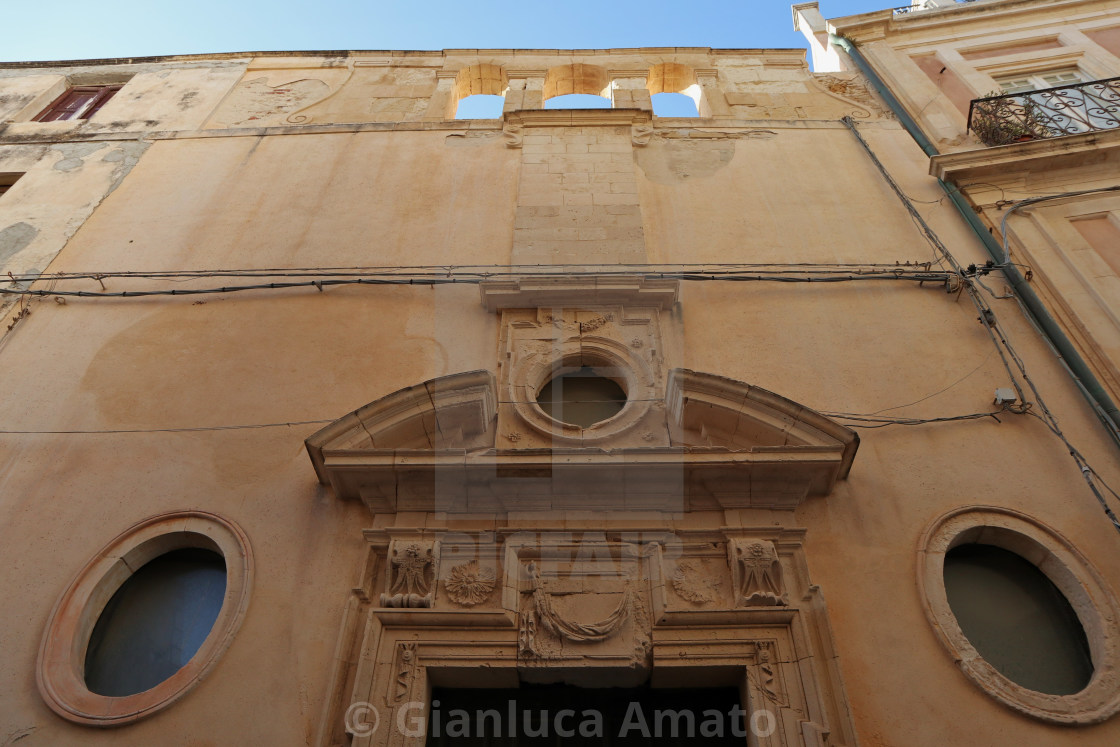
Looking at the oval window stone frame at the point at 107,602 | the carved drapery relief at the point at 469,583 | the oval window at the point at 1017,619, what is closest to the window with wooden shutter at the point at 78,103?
the oval window stone frame at the point at 107,602

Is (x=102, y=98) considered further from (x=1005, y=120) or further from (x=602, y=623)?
(x=1005, y=120)

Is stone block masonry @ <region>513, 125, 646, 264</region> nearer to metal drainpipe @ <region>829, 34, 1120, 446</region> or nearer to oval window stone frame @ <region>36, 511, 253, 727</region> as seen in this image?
metal drainpipe @ <region>829, 34, 1120, 446</region>

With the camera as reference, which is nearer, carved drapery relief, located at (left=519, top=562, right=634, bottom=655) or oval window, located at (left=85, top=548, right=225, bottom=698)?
carved drapery relief, located at (left=519, top=562, right=634, bottom=655)

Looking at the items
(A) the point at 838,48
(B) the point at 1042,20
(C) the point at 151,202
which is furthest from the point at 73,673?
(B) the point at 1042,20

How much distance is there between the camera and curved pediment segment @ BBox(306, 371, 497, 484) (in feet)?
17.4

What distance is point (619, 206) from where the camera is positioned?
25.3 ft

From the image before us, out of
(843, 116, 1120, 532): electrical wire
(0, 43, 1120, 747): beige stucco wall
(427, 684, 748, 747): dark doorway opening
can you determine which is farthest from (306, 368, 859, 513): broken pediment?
(843, 116, 1120, 532): electrical wire

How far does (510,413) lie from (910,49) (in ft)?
26.6

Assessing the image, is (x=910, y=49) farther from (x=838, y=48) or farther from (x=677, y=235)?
(x=677, y=235)

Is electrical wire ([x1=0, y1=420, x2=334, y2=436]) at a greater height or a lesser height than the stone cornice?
lesser

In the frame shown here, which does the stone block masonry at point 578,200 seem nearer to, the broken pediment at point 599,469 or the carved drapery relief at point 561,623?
the broken pediment at point 599,469

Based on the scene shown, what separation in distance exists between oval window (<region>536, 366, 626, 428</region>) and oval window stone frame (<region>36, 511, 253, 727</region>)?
236 centimetres

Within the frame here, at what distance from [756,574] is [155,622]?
3781 millimetres

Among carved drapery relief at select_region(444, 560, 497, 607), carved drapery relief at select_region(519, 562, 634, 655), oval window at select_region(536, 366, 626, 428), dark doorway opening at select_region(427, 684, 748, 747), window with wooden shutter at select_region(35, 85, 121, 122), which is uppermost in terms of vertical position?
window with wooden shutter at select_region(35, 85, 121, 122)
